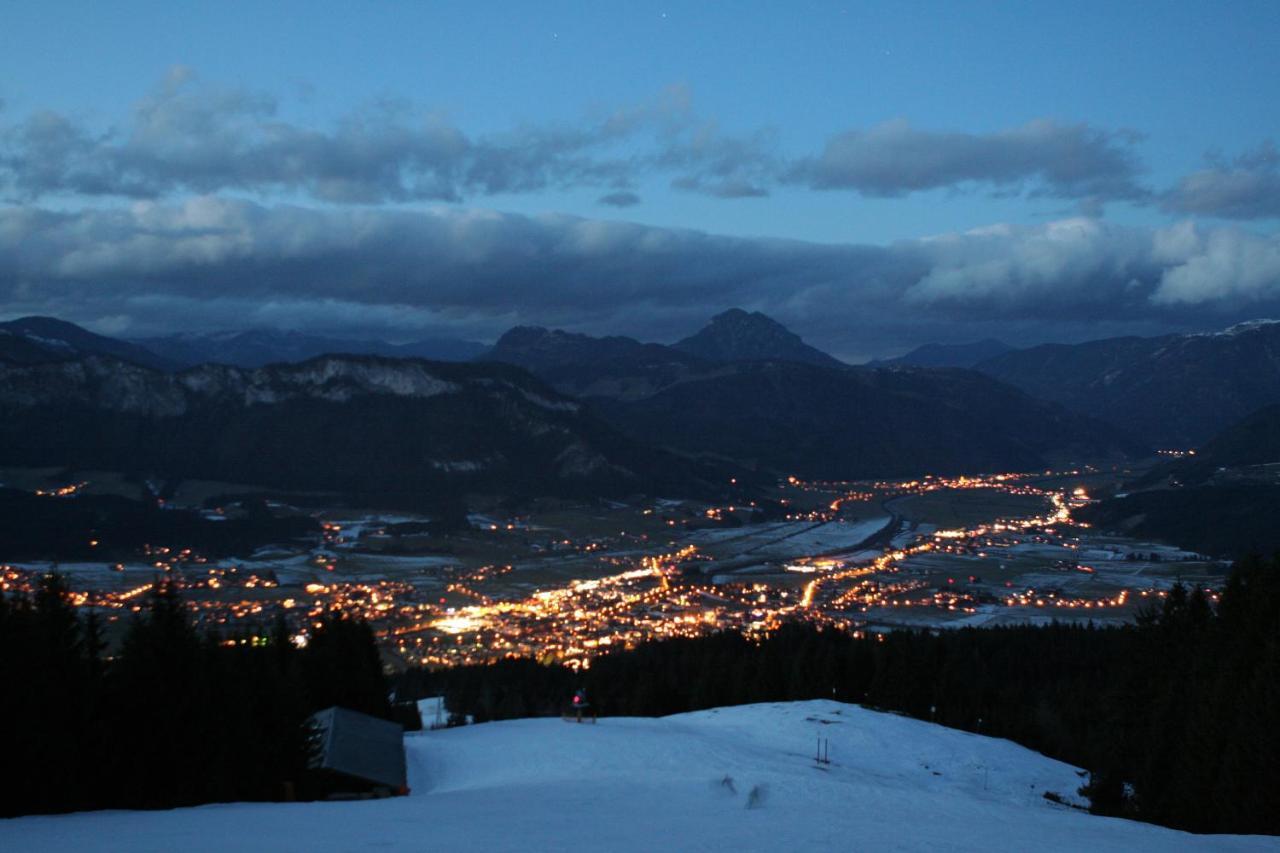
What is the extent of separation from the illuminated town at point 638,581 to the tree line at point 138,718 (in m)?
34.5

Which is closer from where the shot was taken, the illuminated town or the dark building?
the dark building

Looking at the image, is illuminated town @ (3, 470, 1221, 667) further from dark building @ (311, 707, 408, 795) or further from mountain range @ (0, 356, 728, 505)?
dark building @ (311, 707, 408, 795)

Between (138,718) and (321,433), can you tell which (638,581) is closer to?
(138,718)

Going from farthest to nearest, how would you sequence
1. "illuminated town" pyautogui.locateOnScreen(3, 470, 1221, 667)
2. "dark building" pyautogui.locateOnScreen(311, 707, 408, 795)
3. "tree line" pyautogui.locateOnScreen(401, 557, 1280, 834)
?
"illuminated town" pyautogui.locateOnScreen(3, 470, 1221, 667), "tree line" pyautogui.locateOnScreen(401, 557, 1280, 834), "dark building" pyautogui.locateOnScreen(311, 707, 408, 795)

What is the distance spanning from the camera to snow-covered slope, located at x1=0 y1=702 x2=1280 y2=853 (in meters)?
13.2

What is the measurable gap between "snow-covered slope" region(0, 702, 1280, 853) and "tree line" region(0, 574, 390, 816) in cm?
193

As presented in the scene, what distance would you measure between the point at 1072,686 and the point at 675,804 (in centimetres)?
4504

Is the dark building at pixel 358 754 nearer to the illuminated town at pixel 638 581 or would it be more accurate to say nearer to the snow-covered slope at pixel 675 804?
the snow-covered slope at pixel 675 804

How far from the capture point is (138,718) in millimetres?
17828

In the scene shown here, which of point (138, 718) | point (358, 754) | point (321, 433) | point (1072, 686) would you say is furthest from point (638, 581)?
point (321, 433)

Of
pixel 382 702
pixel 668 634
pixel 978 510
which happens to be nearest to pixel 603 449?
pixel 978 510

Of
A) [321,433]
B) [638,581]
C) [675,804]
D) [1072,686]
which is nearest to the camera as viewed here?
[675,804]

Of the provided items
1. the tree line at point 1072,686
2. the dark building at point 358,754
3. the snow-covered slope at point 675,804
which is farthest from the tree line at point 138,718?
the tree line at point 1072,686

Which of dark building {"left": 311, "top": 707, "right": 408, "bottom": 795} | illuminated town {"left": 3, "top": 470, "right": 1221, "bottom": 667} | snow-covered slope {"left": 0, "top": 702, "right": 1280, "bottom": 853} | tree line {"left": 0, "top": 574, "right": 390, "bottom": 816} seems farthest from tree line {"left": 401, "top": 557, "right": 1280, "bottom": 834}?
tree line {"left": 0, "top": 574, "right": 390, "bottom": 816}
